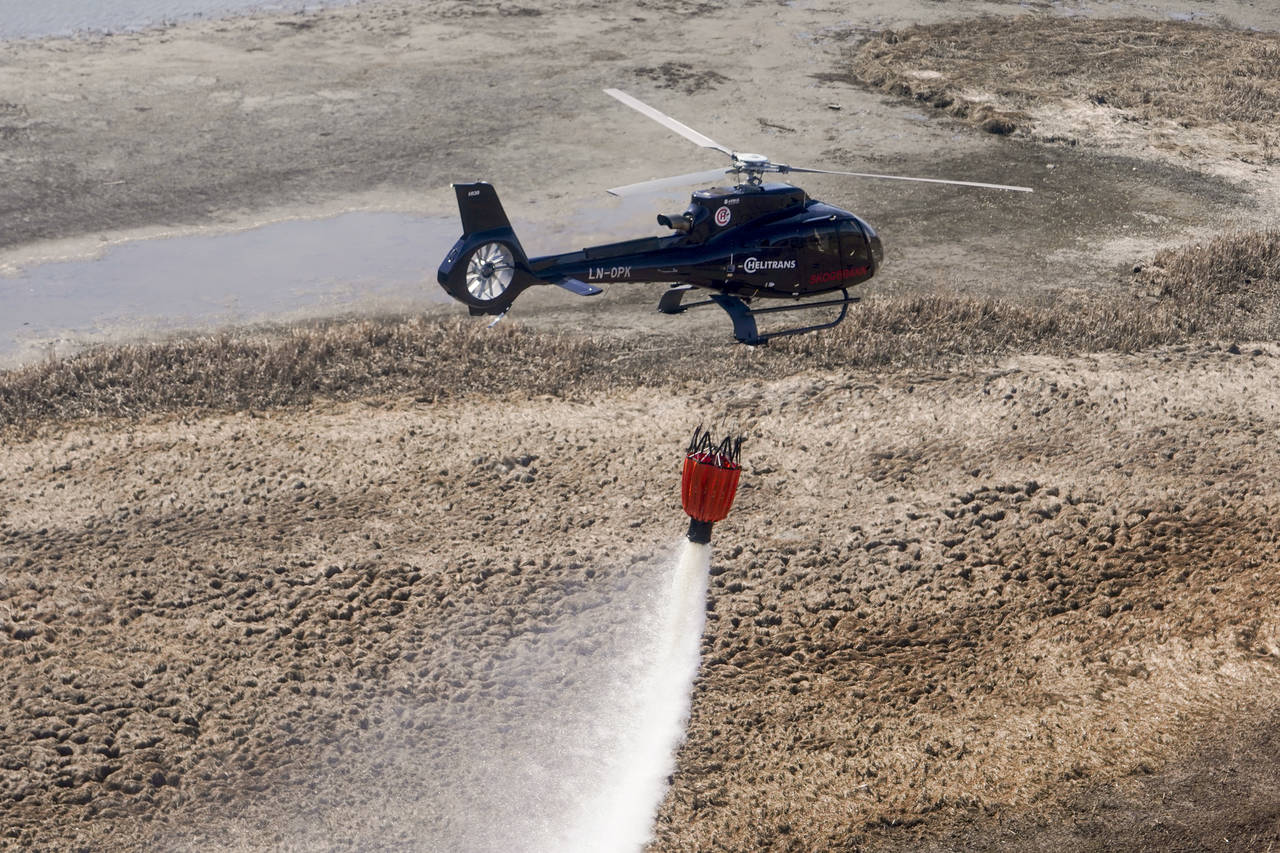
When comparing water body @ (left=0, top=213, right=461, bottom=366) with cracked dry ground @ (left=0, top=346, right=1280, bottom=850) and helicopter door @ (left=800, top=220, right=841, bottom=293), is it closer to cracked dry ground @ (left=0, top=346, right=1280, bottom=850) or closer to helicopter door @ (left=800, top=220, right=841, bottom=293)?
cracked dry ground @ (left=0, top=346, right=1280, bottom=850)

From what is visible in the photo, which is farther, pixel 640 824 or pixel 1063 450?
pixel 1063 450

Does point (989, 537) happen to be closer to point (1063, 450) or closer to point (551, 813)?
point (1063, 450)

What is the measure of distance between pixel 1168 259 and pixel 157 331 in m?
21.4

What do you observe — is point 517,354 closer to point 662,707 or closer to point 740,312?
point 740,312

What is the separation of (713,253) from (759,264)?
0.79 metres

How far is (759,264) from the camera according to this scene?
60.4 ft

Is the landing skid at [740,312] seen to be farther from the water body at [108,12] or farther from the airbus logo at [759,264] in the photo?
the water body at [108,12]

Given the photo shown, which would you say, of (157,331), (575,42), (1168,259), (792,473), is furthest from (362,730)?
(575,42)

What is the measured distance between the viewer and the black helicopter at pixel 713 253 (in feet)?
55.8

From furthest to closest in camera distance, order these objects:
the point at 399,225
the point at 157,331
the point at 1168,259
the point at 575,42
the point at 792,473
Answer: the point at 575,42 < the point at 399,225 < the point at 1168,259 < the point at 157,331 < the point at 792,473

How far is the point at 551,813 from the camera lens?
40.1 feet

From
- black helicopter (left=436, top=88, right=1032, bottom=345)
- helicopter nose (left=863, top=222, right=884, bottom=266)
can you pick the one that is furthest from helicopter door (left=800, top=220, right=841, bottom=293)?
helicopter nose (left=863, top=222, right=884, bottom=266)

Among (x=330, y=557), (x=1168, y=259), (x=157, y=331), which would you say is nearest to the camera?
(x=330, y=557)

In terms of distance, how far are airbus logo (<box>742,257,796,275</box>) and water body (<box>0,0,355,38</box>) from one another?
33105 mm
